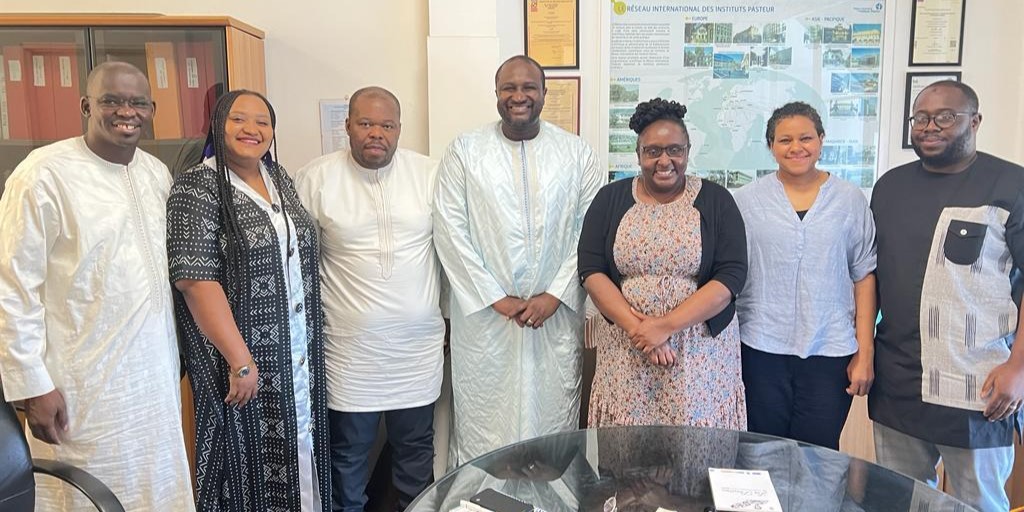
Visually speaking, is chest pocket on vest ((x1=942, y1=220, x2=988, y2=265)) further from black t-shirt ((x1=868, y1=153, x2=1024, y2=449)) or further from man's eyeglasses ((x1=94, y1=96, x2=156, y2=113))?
man's eyeglasses ((x1=94, y1=96, x2=156, y2=113))

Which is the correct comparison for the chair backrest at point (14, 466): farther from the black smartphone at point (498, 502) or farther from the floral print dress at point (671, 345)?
the floral print dress at point (671, 345)

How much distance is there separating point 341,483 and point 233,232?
3.04ft

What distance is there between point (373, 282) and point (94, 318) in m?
0.75

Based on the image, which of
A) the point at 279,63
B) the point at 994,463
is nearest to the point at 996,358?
the point at 994,463

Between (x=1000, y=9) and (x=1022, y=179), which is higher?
(x=1000, y=9)

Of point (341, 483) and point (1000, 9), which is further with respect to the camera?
point (1000, 9)

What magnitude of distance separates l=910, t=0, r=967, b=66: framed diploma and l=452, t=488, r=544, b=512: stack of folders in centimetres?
251

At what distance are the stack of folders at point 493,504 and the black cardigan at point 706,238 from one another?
0.79 metres

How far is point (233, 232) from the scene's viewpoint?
1.80 metres

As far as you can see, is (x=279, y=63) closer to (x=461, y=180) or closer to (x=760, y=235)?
(x=461, y=180)

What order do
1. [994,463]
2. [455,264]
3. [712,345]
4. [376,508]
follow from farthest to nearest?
1. [376,508]
2. [455,264]
3. [712,345]
4. [994,463]

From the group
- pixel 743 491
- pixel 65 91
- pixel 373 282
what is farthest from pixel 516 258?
pixel 65 91

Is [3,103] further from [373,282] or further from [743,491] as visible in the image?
[743,491]

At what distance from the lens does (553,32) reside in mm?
2760
